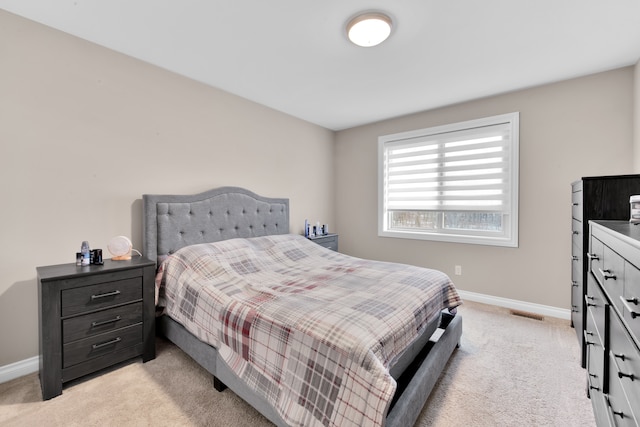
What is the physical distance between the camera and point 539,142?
2955 millimetres

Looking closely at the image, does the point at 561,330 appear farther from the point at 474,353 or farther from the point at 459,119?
the point at 459,119

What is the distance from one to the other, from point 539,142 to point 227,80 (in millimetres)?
3341

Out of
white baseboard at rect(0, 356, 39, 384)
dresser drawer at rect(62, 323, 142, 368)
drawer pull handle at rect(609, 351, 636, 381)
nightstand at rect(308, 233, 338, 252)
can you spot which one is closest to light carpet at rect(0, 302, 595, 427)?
white baseboard at rect(0, 356, 39, 384)

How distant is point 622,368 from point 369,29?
2.17 meters

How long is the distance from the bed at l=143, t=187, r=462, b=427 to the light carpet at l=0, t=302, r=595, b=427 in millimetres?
136

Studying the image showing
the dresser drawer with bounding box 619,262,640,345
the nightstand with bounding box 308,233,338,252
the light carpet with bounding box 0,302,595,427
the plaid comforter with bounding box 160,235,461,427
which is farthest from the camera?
the nightstand with bounding box 308,233,338,252

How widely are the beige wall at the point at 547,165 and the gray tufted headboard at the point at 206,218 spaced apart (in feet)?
7.00

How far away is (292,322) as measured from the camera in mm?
1396

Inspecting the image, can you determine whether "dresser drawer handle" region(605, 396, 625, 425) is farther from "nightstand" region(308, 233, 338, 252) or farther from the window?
"nightstand" region(308, 233, 338, 252)

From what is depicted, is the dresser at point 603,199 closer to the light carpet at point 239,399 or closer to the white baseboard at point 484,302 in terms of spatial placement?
the light carpet at point 239,399

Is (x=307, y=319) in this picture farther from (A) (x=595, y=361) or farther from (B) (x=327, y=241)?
(B) (x=327, y=241)

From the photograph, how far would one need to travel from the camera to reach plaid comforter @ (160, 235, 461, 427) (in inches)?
45.4

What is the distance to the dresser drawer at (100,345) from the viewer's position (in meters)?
1.79

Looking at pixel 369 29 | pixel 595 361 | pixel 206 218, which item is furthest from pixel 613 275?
pixel 206 218
